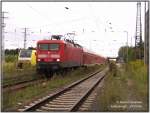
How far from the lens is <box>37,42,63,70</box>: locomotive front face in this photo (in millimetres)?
29797

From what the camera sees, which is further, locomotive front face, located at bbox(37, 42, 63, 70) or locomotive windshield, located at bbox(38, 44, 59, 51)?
locomotive windshield, located at bbox(38, 44, 59, 51)

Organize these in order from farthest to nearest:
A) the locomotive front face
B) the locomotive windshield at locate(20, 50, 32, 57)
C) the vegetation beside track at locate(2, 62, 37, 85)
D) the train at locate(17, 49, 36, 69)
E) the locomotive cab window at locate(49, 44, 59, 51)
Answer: the locomotive windshield at locate(20, 50, 32, 57) → the train at locate(17, 49, 36, 69) → the locomotive cab window at locate(49, 44, 59, 51) → the locomotive front face → the vegetation beside track at locate(2, 62, 37, 85)

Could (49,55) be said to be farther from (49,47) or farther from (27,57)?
(27,57)

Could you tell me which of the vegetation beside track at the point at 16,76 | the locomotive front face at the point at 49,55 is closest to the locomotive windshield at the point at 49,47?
the locomotive front face at the point at 49,55

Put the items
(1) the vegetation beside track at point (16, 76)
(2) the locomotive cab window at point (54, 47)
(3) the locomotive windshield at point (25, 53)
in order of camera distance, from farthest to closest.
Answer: (3) the locomotive windshield at point (25, 53) → (2) the locomotive cab window at point (54, 47) → (1) the vegetation beside track at point (16, 76)

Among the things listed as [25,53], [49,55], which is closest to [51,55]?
[49,55]

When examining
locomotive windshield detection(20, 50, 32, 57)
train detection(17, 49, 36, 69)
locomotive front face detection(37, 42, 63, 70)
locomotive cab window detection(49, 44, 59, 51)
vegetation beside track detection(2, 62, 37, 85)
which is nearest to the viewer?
vegetation beside track detection(2, 62, 37, 85)

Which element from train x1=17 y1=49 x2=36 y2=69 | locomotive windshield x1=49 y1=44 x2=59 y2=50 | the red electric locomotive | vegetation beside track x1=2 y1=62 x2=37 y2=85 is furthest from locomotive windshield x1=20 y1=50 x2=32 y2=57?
locomotive windshield x1=49 y1=44 x2=59 y2=50

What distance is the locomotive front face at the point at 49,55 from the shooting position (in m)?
29.8

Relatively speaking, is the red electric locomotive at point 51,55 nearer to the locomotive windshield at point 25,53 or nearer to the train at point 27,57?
the train at point 27,57

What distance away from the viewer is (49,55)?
30.2 m

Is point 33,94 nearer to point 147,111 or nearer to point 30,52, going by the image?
point 147,111

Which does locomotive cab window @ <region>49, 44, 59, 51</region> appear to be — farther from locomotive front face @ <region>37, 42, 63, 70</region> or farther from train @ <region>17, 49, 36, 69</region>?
train @ <region>17, 49, 36, 69</region>

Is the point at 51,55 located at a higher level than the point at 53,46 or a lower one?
lower
